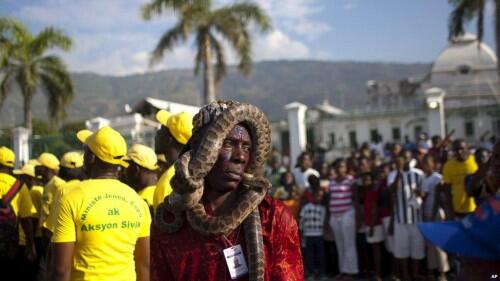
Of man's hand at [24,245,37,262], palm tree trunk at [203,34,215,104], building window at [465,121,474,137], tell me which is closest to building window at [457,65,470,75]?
building window at [465,121,474,137]

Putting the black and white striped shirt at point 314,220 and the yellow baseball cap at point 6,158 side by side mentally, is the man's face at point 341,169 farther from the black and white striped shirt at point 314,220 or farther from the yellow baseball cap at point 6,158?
the yellow baseball cap at point 6,158

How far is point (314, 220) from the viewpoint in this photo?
9289 millimetres

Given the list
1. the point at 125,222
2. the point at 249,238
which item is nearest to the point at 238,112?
the point at 249,238

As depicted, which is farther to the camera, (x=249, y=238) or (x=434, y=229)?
(x=434, y=229)

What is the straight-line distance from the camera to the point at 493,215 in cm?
251

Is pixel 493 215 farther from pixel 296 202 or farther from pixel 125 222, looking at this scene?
pixel 296 202

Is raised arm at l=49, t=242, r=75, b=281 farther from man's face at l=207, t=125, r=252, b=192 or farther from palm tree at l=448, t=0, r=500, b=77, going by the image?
palm tree at l=448, t=0, r=500, b=77

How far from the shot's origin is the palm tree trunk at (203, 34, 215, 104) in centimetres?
1852

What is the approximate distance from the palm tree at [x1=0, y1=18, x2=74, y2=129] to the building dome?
44.1m

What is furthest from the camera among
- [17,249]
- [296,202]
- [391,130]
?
[391,130]

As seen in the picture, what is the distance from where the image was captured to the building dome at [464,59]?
56344 millimetres

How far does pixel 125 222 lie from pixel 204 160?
152 centimetres

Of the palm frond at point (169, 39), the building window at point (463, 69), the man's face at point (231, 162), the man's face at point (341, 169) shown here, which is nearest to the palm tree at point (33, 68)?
the palm frond at point (169, 39)

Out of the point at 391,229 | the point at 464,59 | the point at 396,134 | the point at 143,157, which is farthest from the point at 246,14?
the point at 464,59
